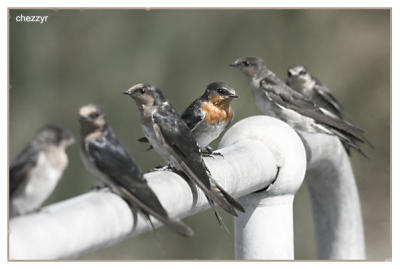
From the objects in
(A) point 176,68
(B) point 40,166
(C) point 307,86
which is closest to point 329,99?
(C) point 307,86

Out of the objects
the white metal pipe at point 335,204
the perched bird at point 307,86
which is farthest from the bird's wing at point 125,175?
the perched bird at point 307,86

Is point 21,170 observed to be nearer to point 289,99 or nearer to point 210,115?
point 210,115

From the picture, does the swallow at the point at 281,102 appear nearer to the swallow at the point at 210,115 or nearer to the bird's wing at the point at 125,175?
the swallow at the point at 210,115

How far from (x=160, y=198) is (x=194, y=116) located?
1316 mm

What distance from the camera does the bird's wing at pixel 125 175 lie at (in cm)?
188

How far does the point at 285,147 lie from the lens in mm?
2607

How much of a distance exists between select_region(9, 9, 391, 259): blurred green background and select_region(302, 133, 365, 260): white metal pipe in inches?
52.7

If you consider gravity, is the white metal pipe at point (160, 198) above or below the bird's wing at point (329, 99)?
above

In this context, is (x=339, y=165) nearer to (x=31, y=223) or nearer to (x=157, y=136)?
(x=157, y=136)

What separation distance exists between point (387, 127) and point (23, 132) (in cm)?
322

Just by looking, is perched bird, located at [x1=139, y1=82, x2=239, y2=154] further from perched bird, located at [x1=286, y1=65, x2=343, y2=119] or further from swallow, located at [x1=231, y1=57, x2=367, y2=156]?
perched bird, located at [x1=286, y1=65, x2=343, y2=119]

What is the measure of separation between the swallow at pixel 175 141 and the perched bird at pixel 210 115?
539mm

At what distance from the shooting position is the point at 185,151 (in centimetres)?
243

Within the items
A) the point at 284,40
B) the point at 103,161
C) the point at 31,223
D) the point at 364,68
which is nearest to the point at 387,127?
the point at 364,68
